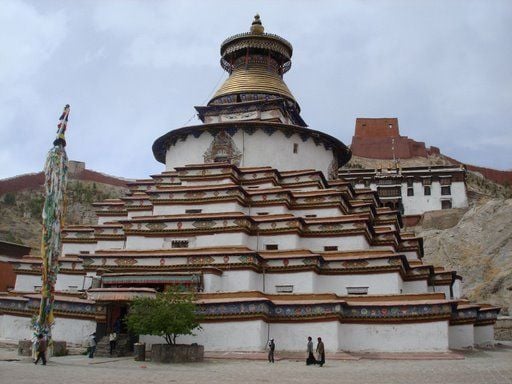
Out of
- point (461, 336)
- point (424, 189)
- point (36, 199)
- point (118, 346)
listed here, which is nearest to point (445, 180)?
point (424, 189)

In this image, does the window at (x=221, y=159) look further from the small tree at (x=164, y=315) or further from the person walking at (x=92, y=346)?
the person walking at (x=92, y=346)

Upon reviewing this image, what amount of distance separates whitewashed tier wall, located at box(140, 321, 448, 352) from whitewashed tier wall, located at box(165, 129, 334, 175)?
36.5ft

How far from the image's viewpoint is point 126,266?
20688 millimetres

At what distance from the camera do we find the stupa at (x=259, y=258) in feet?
59.8

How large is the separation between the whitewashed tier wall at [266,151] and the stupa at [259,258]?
6 cm

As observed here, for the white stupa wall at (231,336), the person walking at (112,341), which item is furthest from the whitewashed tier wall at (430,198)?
the person walking at (112,341)

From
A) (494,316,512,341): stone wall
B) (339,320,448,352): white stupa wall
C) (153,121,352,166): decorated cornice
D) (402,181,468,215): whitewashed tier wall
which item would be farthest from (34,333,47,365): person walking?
(402,181,468,215): whitewashed tier wall

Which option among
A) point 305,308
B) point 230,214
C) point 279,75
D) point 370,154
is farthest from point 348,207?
point 370,154

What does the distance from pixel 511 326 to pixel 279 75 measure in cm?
1956

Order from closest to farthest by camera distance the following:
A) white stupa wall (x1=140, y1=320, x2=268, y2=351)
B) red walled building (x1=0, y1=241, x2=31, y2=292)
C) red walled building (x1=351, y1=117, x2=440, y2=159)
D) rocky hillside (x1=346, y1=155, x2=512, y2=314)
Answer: white stupa wall (x1=140, y1=320, x2=268, y2=351)
red walled building (x1=0, y1=241, x2=31, y2=292)
rocky hillside (x1=346, y1=155, x2=512, y2=314)
red walled building (x1=351, y1=117, x2=440, y2=159)

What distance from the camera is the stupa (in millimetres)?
18234

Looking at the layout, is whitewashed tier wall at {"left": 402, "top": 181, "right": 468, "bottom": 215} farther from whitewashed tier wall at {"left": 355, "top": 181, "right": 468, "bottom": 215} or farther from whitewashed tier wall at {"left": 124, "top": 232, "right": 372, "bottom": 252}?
whitewashed tier wall at {"left": 124, "top": 232, "right": 372, "bottom": 252}

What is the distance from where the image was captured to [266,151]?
2800 centimetres

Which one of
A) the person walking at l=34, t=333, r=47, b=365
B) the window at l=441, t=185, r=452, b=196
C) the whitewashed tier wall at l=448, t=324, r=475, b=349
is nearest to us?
the person walking at l=34, t=333, r=47, b=365
